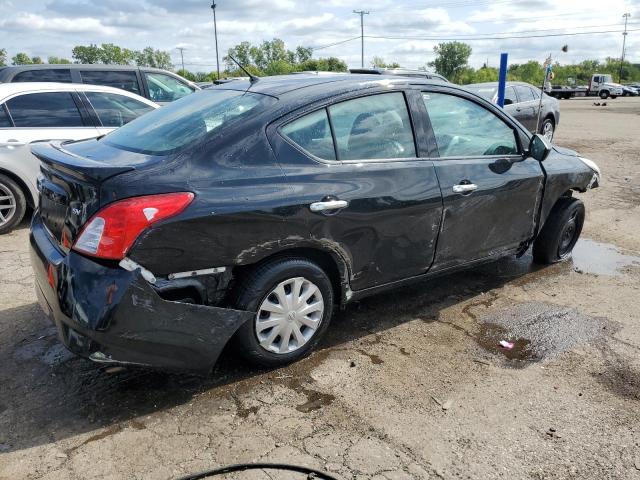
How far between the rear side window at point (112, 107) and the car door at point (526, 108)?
893cm

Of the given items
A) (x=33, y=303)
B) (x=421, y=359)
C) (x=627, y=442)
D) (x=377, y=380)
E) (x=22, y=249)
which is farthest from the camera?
(x=22, y=249)

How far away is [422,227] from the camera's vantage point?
3740mm

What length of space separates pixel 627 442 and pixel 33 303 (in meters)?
4.05

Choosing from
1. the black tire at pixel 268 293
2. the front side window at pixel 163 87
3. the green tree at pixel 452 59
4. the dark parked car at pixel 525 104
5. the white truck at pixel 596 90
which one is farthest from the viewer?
the green tree at pixel 452 59

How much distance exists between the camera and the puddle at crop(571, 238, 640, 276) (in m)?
5.24

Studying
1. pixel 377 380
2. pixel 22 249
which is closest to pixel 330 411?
pixel 377 380

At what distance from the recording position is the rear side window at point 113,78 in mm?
9258

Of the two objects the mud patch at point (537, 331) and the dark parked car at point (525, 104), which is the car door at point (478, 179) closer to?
the mud patch at point (537, 331)

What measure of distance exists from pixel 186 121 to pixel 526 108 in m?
11.3

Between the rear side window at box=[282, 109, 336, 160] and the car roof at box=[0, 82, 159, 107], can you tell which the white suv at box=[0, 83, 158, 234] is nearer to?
the car roof at box=[0, 82, 159, 107]

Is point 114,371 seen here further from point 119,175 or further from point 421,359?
point 421,359

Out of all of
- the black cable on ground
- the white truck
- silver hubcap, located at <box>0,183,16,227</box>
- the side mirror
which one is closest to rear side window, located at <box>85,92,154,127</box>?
silver hubcap, located at <box>0,183,16,227</box>

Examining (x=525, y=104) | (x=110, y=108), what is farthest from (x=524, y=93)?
(x=110, y=108)

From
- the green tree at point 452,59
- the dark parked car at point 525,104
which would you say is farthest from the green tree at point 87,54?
the dark parked car at point 525,104
